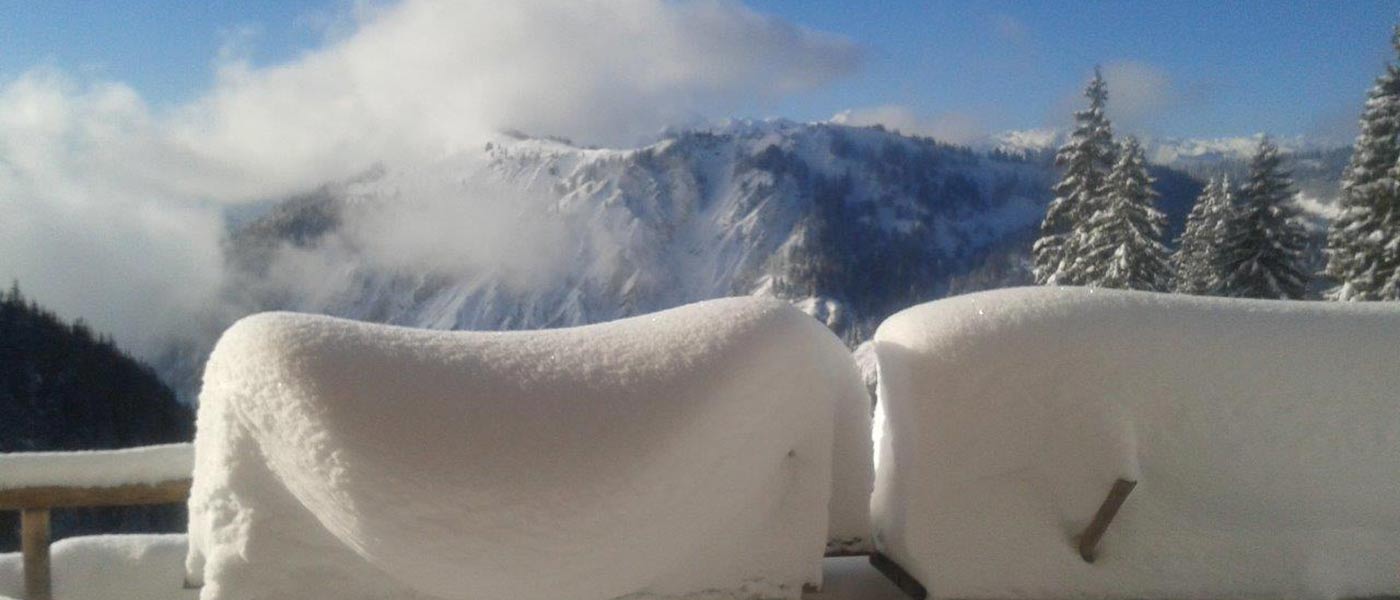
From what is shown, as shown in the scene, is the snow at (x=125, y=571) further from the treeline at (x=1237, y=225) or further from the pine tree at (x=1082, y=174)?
the pine tree at (x=1082, y=174)

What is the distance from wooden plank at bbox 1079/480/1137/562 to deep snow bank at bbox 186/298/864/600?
848mm

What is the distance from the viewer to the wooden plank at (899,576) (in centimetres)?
288

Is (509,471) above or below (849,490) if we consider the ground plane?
above

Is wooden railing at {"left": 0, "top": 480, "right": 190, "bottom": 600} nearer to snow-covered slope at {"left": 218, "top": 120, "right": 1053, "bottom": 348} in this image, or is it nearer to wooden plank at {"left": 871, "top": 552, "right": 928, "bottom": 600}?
wooden plank at {"left": 871, "top": 552, "right": 928, "bottom": 600}

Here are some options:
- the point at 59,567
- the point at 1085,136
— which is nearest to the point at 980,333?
the point at 59,567

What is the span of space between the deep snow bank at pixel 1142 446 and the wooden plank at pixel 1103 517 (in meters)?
0.03

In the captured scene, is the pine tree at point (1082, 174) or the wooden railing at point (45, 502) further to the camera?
the pine tree at point (1082, 174)

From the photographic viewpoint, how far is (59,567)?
332 centimetres

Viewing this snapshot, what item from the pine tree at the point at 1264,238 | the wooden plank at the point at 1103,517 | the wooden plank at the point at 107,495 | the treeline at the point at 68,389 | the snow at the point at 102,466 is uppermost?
the pine tree at the point at 1264,238

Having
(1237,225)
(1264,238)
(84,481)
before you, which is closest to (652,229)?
(1237,225)

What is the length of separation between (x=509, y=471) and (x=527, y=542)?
7.3 inches

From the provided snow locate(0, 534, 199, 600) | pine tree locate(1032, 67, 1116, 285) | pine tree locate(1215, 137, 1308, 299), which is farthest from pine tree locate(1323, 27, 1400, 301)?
snow locate(0, 534, 199, 600)

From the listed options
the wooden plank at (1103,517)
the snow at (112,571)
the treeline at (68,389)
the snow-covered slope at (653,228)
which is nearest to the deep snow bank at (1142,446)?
the wooden plank at (1103,517)

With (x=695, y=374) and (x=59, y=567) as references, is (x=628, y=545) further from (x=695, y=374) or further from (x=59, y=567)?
(x=59, y=567)
